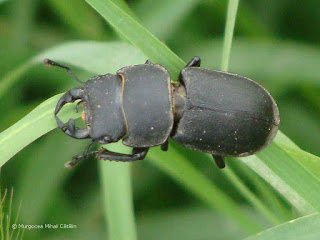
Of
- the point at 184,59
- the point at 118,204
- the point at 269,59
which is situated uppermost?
the point at 269,59

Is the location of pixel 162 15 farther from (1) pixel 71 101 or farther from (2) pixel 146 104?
(1) pixel 71 101

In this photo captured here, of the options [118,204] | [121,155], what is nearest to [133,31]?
[121,155]

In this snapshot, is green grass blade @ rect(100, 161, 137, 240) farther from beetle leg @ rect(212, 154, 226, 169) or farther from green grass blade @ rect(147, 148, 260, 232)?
beetle leg @ rect(212, 154, 226, 169)

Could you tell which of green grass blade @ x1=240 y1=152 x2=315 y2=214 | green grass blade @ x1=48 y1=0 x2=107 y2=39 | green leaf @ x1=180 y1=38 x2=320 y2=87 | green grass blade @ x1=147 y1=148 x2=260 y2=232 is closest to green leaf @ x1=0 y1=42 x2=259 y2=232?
green grass blade @ x1=147 y1=148 x2=260 y2=232

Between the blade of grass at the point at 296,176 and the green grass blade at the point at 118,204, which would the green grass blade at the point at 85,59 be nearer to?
the green grass blade at the point at 118,204

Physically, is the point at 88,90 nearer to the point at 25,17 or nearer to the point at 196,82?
the point at 196,82

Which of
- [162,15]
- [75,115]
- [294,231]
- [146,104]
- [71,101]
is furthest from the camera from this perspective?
[162,15]
